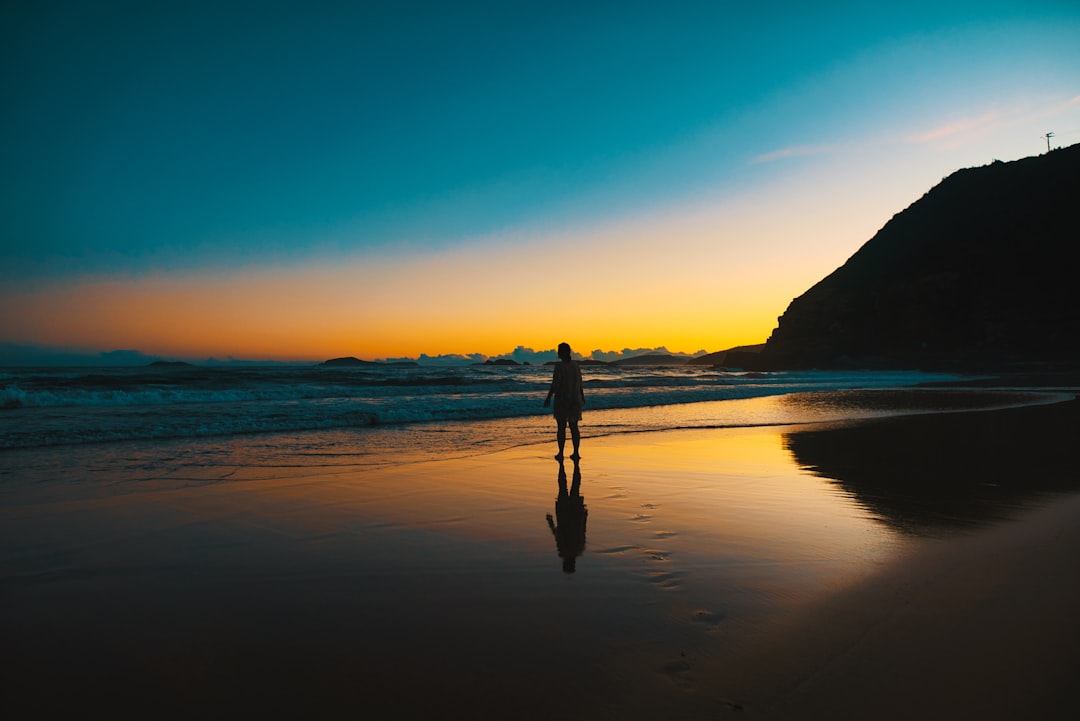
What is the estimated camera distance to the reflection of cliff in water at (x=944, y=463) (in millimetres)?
6449

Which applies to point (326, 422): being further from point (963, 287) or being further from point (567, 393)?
point (963, 287)

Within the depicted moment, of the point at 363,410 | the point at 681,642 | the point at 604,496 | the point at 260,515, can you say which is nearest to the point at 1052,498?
the point at 604,496

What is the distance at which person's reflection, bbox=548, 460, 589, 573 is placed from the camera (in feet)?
16.3

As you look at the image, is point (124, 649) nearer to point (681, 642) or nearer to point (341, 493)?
point (681, 642)

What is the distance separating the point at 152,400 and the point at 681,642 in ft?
83.0

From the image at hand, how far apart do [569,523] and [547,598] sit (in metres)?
2.11

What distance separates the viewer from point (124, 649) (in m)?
3.29

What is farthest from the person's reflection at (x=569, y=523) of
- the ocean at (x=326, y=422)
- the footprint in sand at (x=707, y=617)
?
the ocean at (x=326, y=422)

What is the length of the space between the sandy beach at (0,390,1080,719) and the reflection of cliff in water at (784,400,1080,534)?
9cm

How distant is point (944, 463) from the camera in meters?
9.23

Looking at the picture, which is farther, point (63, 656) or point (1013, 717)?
point (63, 656)

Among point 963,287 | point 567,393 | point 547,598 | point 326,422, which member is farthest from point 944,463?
point 963,287

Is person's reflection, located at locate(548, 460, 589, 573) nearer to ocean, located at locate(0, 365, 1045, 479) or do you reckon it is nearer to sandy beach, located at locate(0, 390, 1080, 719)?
sandy beach, located at locate(0, 390, 1080, 719)

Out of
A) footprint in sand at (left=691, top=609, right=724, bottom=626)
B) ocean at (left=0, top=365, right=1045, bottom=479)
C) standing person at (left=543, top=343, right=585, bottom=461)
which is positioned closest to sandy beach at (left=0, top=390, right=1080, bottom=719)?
footprint in sand at (left=691, top=609, right=724, bottom=626)
